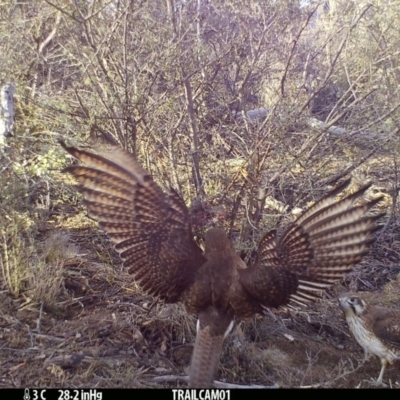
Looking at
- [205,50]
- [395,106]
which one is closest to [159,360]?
[205,50]

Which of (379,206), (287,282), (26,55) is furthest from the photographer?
(379,206)

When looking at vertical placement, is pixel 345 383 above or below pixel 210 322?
below

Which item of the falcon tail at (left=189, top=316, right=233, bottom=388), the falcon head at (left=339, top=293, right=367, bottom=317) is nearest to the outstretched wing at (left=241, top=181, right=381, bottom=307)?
the falcon tail at (left=189, top=316, right=233, bottom=388)

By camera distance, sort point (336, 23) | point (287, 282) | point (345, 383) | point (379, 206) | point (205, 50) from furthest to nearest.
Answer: point (379, 206), point (336, 23), point (205, 50), point (345, 383), point (287, 282)

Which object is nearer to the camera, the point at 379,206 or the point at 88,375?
the point at 88,375

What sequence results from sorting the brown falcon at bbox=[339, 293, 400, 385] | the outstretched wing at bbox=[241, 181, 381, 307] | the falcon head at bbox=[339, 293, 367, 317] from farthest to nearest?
the falcon head at bbox=[339, 293, 367, 317] → the brown falcon at bbox=[339, 293, 400, 385] → the outstretched wing at bbox=[241, 181, 381, 307]

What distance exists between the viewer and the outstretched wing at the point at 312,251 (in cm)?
365

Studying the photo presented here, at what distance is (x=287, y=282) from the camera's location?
3.85 m

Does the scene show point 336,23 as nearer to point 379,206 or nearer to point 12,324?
point 379,206

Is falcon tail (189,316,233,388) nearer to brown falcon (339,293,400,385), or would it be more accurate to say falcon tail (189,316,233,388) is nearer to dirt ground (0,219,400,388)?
dirt ground (0,219,400,388)

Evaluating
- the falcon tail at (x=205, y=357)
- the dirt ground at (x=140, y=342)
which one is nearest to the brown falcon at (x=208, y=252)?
the falcon tail at (x=205, y=357)

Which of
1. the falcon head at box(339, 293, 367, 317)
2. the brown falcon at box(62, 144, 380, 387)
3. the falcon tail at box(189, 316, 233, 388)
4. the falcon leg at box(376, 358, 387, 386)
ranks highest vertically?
the brown falcon at box(62, 144, 380, 387)

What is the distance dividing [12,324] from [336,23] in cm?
430

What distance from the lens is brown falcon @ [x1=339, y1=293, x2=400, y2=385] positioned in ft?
14.9
